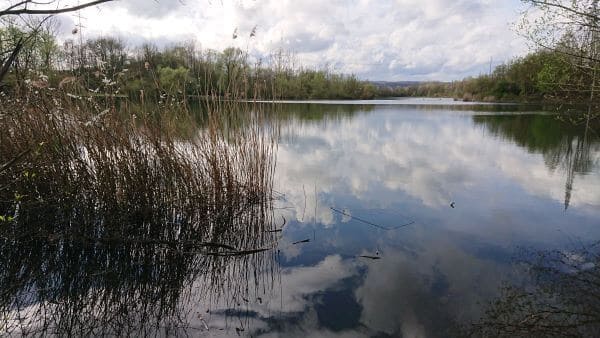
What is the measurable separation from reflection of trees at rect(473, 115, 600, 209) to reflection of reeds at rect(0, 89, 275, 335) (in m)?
5.56

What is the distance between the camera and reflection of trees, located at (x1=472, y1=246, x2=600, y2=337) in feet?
9.73

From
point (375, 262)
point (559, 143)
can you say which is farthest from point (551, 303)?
point (559, 143)

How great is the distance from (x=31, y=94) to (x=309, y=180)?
16.3 feet

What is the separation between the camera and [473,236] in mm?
4973

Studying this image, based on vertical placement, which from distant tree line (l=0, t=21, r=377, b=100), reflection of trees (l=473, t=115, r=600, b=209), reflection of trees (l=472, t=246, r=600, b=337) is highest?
distant tree line (l=0, t=21, r=377, b=100)

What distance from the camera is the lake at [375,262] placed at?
10.3 ft

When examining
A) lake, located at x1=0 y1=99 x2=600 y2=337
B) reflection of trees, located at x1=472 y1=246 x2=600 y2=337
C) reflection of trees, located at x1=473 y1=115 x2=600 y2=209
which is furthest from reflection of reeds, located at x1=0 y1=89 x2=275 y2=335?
reflection of trees, located at x1=473 y1=115 x2=600 y2=209

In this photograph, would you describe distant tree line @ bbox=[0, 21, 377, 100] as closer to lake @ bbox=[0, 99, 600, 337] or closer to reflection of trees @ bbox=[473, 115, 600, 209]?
lake @ bbox=[0, 99, 600, 337]

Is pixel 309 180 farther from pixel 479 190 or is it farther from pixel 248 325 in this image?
pixel 248 325

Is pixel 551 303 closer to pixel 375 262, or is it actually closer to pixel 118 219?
pixel 375 262

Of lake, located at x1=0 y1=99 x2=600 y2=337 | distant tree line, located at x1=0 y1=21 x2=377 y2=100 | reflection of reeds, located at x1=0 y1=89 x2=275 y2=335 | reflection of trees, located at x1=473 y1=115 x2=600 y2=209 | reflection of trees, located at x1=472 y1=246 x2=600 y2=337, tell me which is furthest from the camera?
reflection of trees, located at x1=473 y1=115 x2=600 y2=209

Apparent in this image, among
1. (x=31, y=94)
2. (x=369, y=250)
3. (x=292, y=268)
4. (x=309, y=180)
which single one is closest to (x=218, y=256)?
(x=292, y=268)

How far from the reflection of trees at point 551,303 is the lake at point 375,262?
0.11 feet

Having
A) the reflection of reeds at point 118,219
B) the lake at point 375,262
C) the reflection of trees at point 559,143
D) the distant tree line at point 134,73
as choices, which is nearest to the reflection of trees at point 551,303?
the lake at point 375,262
